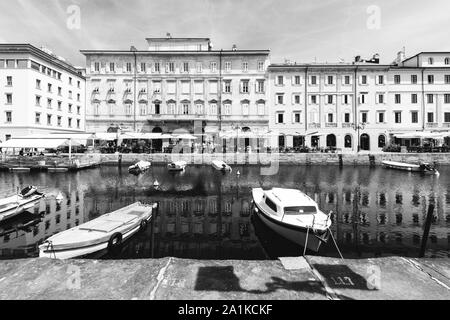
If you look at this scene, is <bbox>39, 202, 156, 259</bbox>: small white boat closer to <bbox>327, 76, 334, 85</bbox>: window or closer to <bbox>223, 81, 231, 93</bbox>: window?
<bbox>223, 81, 231, 93</bbox>: window

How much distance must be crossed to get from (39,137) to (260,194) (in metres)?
33.5

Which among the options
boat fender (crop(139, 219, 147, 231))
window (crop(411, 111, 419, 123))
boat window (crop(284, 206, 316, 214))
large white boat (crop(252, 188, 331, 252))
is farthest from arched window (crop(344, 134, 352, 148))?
boat fender (crop(139, 219, 147, 231))

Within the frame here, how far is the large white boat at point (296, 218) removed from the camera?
1051cm

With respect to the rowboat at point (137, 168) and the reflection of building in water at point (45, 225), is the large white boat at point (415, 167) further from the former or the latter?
the reflection of building in water at point (45, 225)

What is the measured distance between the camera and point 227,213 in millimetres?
16344

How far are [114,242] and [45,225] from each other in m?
6.35

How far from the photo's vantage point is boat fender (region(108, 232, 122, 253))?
10.2m

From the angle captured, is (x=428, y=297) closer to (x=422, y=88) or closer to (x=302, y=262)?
(x=302, y=262)

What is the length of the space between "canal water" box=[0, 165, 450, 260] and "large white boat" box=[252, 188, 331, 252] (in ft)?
1.67

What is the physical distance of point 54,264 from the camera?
5.19m

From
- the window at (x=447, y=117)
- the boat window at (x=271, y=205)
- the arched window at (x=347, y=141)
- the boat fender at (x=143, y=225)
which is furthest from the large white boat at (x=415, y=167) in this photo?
the boat fender at (x=143, y=225)

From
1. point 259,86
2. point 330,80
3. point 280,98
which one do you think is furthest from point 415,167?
point 259,86

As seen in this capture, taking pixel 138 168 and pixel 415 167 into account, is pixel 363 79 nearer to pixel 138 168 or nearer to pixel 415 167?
pixel 415 167

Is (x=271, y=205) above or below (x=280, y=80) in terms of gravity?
below
